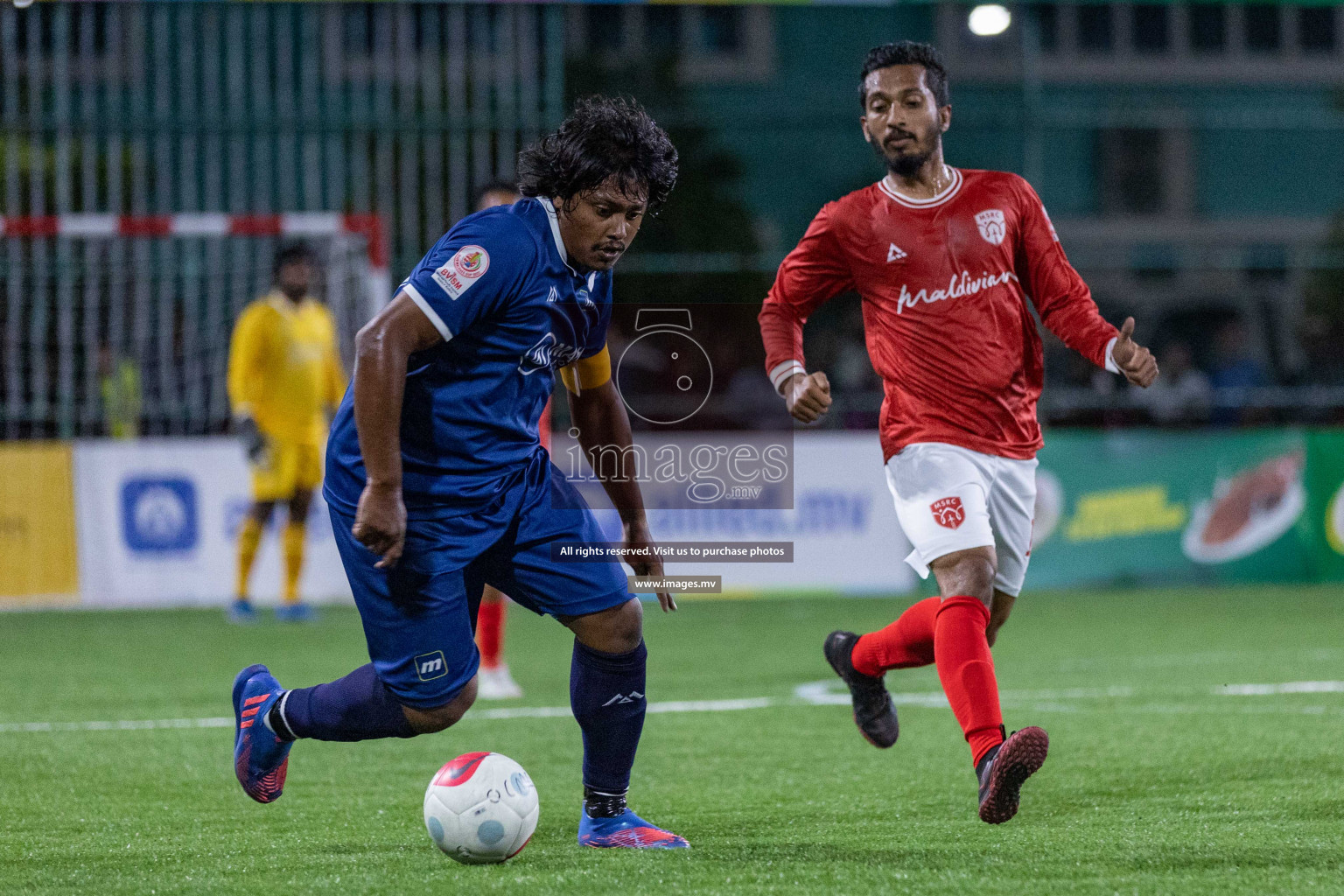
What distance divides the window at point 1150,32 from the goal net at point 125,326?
730 inches

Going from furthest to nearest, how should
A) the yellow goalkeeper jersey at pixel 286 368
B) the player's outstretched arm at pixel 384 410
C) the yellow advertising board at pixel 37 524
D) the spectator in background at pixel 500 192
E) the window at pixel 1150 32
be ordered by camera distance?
the window at pixel 1150 32 < the yellow advertising board at pixel 37 524 < the yellow goalkeeper jersey at pixel 286 368 < the spectator in background at pixel 500 192 < the player's outstretched arm at pixel 384 410

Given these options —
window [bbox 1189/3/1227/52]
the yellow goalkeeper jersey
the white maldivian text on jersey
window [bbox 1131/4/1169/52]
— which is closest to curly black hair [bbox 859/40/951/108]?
the white maldivian text on jersey

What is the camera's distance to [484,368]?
142 inches

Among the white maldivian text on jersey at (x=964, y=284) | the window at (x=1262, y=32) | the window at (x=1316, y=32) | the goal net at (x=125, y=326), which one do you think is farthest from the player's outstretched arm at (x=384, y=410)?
the window at (x=1262, y=32)

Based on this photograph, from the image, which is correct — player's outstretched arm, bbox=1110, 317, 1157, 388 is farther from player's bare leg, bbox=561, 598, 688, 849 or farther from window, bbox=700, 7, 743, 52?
window, bbox=700, 7, 743, 52

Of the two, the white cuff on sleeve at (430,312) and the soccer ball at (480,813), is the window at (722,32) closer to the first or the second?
the white cuff on sleeve at (430,312)

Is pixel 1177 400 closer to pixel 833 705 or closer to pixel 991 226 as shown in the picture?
pixel 833 705

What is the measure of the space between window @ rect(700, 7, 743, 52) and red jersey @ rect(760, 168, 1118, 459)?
21618mm

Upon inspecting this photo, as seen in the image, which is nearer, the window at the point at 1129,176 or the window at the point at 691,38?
the window at the point at 691,38

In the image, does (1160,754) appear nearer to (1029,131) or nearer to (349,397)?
(349,397)

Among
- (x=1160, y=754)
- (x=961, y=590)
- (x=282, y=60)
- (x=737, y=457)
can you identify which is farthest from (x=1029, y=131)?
(x=961, y=590)

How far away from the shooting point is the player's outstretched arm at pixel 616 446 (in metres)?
4.02

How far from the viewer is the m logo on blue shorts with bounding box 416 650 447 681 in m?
3.62

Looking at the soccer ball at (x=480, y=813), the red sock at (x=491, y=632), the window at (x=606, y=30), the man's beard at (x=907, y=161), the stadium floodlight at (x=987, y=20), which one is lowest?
the red sock at (x=491, y=632)
